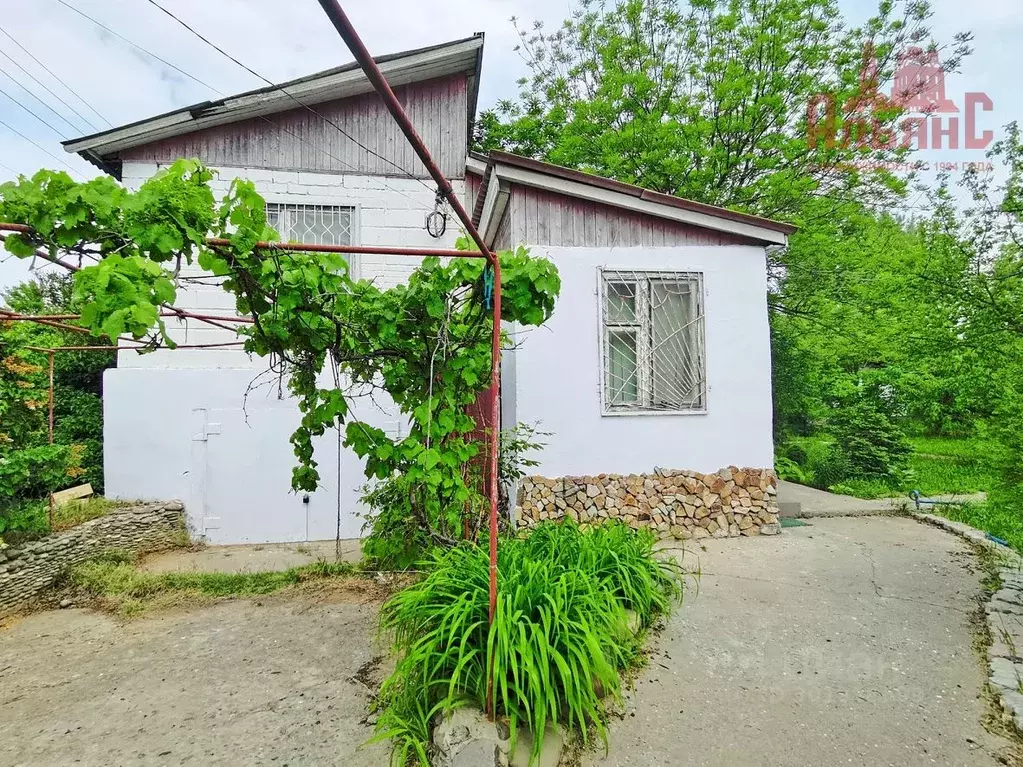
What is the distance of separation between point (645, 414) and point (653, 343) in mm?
799

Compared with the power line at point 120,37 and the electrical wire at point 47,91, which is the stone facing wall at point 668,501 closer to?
the power line at point 120,37

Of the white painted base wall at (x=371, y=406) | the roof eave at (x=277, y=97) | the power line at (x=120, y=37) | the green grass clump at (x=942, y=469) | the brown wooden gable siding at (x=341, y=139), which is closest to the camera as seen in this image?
the power line at (x=120, y=37)

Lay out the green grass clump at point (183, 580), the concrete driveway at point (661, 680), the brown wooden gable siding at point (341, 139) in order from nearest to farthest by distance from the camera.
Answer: the concrete driveway at point (661, 680)
the green grass clump at point (183, 580)
the brown wooden gable siding at point (341, 139)

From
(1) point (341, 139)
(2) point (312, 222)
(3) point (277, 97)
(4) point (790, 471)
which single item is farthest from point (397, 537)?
(4) point (790, 471)

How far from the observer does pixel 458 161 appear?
765 centimetres

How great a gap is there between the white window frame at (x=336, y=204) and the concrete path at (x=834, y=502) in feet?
21.5

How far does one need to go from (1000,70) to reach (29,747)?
40.3ft

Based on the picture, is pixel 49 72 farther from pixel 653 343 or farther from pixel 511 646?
pixel 653 343

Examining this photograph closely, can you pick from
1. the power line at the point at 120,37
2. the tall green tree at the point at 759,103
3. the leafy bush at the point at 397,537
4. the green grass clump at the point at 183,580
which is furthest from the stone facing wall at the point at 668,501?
the tall green tree at the point at 759,103

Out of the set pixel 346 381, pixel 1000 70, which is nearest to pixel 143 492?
pixel 346 381

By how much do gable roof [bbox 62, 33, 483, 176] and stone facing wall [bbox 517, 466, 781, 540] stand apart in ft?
19.1

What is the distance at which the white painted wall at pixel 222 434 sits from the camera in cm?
668

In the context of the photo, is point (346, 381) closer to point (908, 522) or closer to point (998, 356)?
point (998, 356)

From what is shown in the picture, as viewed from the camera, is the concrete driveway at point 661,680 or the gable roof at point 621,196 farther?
the gable roof at point 621,196
